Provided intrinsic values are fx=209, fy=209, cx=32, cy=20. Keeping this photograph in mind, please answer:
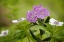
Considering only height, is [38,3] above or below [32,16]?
above

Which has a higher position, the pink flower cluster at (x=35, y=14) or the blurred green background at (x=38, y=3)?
the blurred green background at (x=38, y=3)

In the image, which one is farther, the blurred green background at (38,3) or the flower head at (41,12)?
the blurred green background at (38,3)

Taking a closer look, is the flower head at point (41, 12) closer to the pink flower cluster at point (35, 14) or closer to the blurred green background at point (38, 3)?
the pink flower cluster at point (35, 14)

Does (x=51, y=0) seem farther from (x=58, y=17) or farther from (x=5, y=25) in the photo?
(x=5, y=25)

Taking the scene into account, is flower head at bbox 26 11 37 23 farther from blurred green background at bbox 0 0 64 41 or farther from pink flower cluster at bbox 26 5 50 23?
blurred green background at bbox 0 0 64 41

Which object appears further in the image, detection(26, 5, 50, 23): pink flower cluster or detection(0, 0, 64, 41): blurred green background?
detection(0, 0, 64, 41): blurred green background

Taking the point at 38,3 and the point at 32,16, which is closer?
the point at 32,16

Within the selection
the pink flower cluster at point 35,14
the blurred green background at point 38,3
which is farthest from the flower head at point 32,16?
the blurred green background at point 38,3

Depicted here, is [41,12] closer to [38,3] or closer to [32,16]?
[32,16]

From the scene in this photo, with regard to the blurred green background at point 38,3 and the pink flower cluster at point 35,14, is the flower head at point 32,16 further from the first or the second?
the blurred green background at point 38,3

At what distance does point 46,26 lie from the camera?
2.28 feet

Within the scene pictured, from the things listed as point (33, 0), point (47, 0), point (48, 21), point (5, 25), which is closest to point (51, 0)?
point (47, 0)

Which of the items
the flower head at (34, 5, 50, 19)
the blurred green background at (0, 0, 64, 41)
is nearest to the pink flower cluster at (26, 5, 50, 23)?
the flower head at (34, 5, 50, 19)

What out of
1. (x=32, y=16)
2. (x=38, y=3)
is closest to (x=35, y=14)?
(x=32, y=16)
